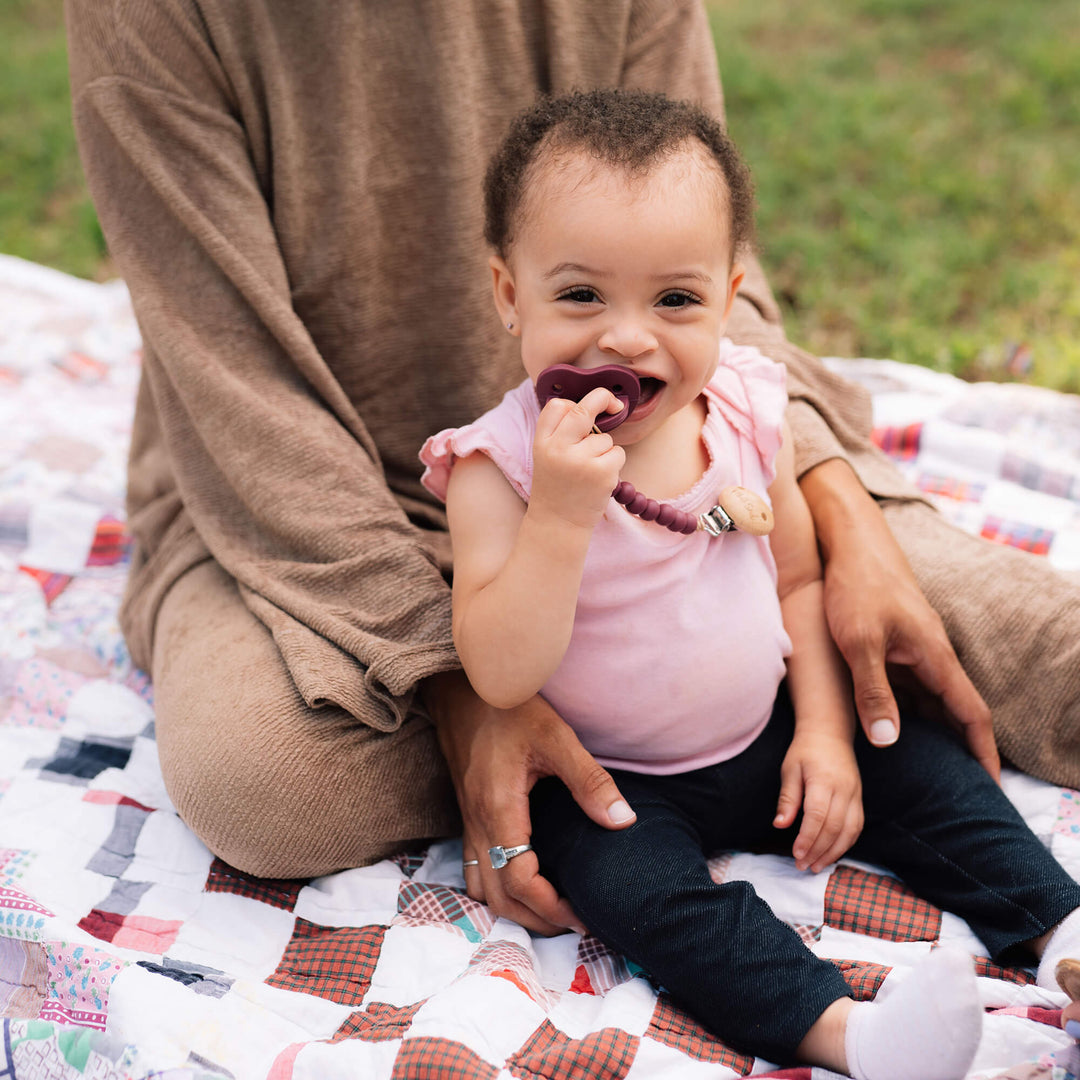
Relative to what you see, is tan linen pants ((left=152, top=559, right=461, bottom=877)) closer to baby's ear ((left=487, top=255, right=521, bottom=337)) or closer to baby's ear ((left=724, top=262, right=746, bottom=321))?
baby's ear ((left=487, top=255, right=521, bottom=337))

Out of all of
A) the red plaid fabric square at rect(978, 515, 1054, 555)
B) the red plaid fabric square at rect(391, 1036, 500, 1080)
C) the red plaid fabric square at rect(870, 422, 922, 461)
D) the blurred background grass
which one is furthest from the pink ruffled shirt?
the blurred background grass

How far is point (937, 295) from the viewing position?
333cm

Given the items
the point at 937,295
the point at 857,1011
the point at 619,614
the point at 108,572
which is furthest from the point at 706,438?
the point at 937,295

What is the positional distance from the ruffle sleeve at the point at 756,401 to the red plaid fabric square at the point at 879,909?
54cm

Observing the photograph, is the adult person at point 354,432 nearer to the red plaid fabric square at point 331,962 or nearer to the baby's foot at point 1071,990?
the red plaid fabric square at point 331,962

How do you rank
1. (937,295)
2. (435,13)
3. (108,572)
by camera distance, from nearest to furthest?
(435,13) < (108,572) < (937,295)

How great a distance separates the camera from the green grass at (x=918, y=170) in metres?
3.23

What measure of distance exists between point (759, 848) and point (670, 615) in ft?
1.32

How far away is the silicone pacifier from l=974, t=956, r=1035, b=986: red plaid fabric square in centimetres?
78

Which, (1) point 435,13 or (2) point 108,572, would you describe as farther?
(2) point 108,572

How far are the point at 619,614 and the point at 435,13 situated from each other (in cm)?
95

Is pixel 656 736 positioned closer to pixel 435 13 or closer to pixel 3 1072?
pixel 3 1072

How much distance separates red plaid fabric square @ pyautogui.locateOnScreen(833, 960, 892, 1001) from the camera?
135 centimetres

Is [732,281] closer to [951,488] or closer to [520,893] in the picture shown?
[520,893]
